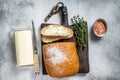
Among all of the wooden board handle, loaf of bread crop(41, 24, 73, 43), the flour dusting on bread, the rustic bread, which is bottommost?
the wooden board handle

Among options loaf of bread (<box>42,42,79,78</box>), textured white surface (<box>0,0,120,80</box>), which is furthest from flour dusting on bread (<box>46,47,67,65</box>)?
textured white surface (<box>0,0,120,80</box>)

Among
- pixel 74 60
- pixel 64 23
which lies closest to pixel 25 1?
pixel 64 23

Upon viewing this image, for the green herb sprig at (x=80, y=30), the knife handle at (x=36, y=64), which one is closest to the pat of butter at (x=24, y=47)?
the knife handle at (x=36, y=64)

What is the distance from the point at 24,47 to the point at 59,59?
0.14 meters

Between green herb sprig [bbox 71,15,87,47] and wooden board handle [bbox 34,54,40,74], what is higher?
green herb sprig [bbox 71,15,87,47]

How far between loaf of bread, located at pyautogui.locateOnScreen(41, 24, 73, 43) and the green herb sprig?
0.10 feet

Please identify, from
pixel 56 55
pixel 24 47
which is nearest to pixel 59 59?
pixel 56 55

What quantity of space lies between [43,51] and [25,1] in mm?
210

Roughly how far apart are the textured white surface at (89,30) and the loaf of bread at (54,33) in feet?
0.15

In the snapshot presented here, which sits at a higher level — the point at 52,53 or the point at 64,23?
the point at 64,23

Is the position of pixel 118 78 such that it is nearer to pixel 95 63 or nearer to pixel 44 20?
pixel 95 63

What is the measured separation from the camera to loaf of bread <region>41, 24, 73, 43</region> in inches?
49.6

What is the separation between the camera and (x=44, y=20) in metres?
1.30

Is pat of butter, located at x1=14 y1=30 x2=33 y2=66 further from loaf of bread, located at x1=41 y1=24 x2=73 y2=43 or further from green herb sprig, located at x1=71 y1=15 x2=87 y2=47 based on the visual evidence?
green herb sprig, located at x1=71 y1=15 x2=87 y2=47
